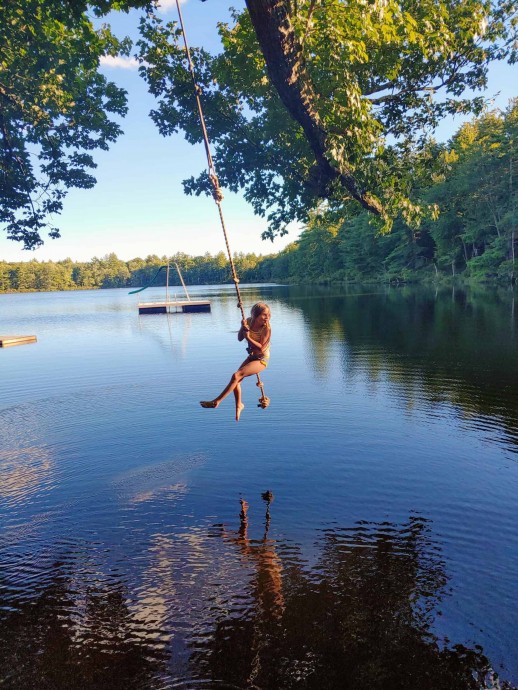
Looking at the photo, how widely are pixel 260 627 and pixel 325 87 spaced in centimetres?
1074

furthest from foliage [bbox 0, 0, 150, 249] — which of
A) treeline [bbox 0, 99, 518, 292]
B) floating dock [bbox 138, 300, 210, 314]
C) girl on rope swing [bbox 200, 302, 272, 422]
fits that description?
floating dock [bbox 138, 300, 210, 314]

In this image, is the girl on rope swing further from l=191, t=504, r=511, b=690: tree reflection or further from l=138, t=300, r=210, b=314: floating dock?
l=138, t=300, r=210, b=314: floating dock

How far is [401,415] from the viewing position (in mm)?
12555

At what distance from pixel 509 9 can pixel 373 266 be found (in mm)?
96231

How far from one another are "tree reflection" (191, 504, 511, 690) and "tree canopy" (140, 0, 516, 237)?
22.3ft

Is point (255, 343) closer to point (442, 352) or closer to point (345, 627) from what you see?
point (345, 627)

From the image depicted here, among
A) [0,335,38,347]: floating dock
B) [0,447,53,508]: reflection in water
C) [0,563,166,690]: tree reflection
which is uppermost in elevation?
[0,335,38,347]: floating dock

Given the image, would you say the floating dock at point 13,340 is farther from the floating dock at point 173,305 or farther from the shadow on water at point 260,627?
the shadow on water at point 260,627

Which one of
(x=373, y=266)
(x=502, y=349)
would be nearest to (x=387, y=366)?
(x=502, y=349)

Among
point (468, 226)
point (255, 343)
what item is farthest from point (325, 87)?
point (468, 226)

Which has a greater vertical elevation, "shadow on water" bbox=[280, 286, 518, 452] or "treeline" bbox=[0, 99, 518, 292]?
"treeline" bbox=[0, 99, 518, 292]

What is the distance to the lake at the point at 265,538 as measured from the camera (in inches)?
185

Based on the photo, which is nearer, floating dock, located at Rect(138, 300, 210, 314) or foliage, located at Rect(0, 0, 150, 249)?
foliage, located at Rect(0, 0, 150, 249)

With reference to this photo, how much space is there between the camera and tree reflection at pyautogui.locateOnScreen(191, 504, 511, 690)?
4.46 metres
